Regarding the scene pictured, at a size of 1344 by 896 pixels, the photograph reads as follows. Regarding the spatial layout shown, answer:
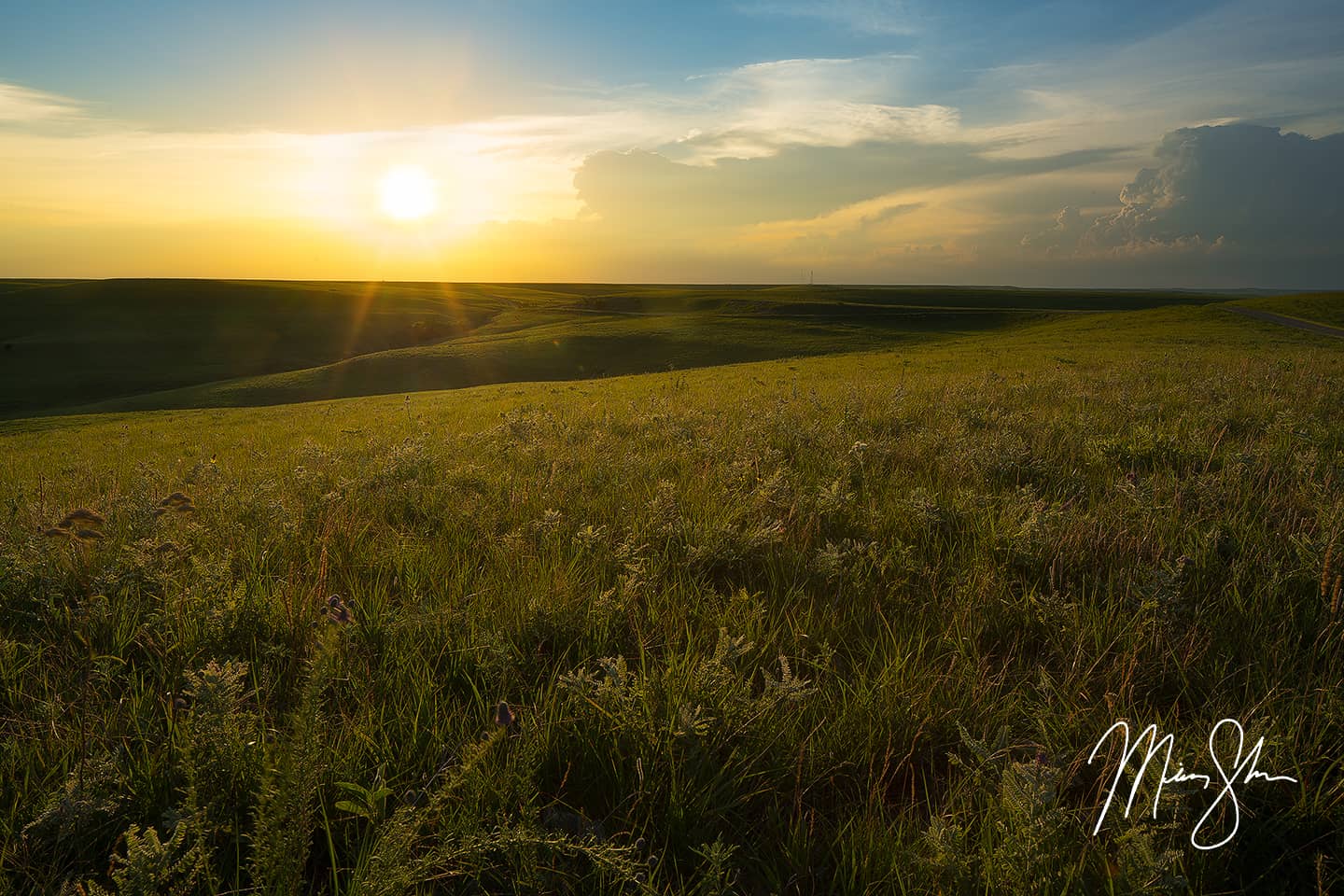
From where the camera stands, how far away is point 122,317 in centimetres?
7981

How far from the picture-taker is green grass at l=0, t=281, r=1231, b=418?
158 feet

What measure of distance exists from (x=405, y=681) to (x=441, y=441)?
302 inches

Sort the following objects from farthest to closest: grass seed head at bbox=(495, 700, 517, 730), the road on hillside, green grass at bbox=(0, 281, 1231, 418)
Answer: green grass at bbox=(0, 281, 1231, 418)
the road on hillside
grass seed head at bbox=(495, 700, 517, 730)

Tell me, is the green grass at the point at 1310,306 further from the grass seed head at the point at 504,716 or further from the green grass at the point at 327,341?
the grass seed head at the point at 504,716

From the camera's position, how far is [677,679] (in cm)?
235

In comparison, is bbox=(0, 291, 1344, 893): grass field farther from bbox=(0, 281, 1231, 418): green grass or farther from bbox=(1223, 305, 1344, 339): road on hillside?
bbox=(1223, 305, 1344, 339): road on hillside

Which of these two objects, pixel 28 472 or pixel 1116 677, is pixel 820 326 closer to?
pixel 28 472

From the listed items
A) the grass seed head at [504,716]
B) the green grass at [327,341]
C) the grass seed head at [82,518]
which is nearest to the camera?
the grass seed head at [504,716]
